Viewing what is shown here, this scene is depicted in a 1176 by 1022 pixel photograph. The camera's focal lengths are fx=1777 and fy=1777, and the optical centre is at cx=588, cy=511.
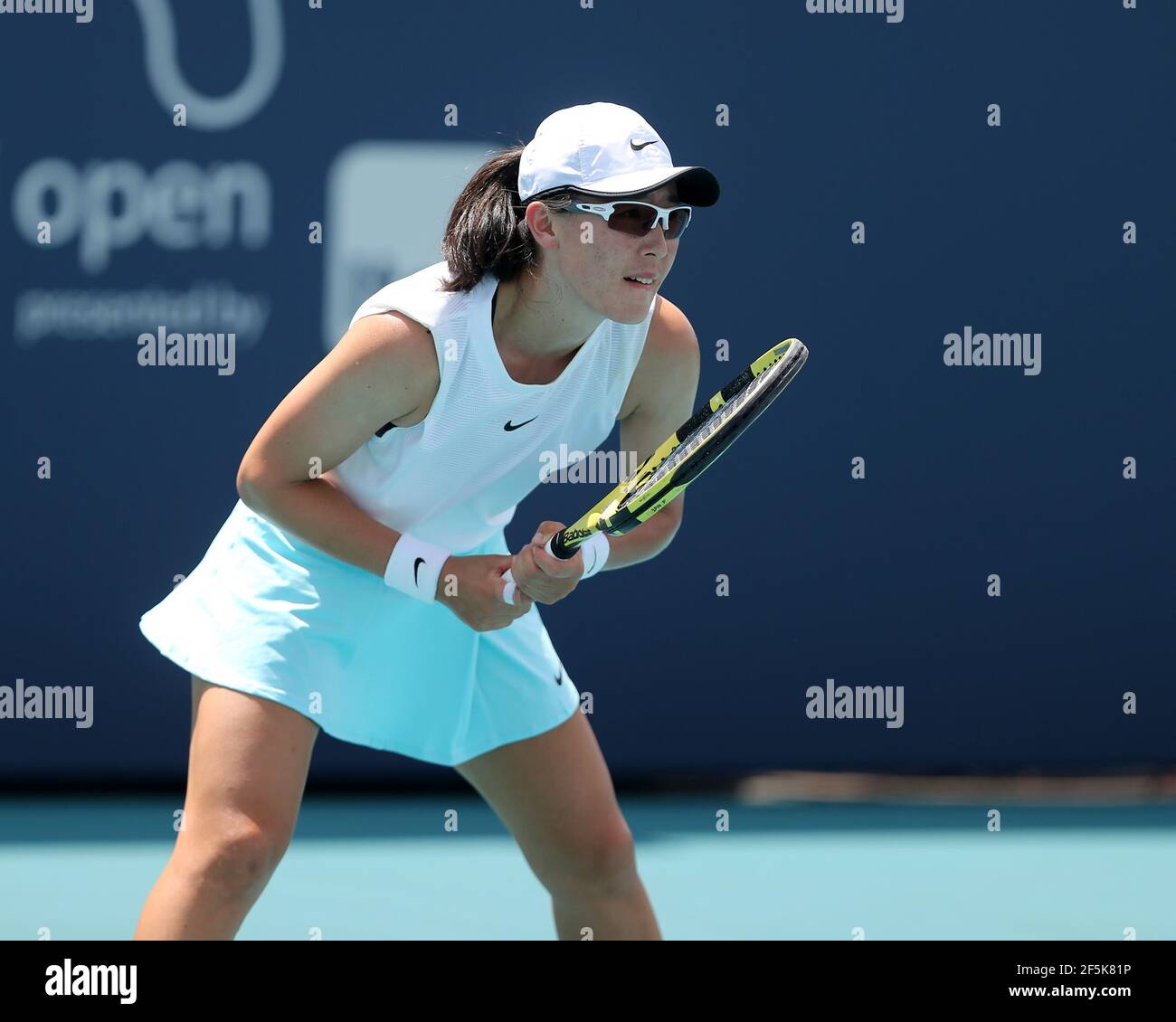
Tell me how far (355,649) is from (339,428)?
0.39 meters

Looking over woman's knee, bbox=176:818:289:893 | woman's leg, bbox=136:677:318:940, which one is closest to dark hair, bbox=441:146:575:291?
woman's leg, bbox=136:677:318:940

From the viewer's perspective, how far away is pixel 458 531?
9.97ft

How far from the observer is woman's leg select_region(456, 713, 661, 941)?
2.89 meters

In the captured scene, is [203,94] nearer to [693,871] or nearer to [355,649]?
[693,871]

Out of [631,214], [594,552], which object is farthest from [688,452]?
[631,214]

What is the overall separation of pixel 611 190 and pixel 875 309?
3273mm

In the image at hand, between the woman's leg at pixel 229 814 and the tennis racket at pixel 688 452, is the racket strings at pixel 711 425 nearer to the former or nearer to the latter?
the tennis racket at pixel 688 452

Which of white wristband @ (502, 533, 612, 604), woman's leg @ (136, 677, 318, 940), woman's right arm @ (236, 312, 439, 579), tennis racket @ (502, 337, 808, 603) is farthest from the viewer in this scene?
white wristband @ (502, 533, 612, 604)

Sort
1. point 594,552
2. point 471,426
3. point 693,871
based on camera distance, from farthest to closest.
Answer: point 693,871
point 594,552
point 471,426

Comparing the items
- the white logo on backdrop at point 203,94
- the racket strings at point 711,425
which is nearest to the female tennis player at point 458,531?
the racket strings at point 711,425

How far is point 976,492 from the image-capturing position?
19.4ft

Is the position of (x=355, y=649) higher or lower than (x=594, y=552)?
lower

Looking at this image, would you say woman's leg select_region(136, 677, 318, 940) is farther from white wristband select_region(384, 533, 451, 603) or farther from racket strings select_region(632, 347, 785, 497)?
racket strings select_region(632, 347, 785, 497)

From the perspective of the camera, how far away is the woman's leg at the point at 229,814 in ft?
8.20
